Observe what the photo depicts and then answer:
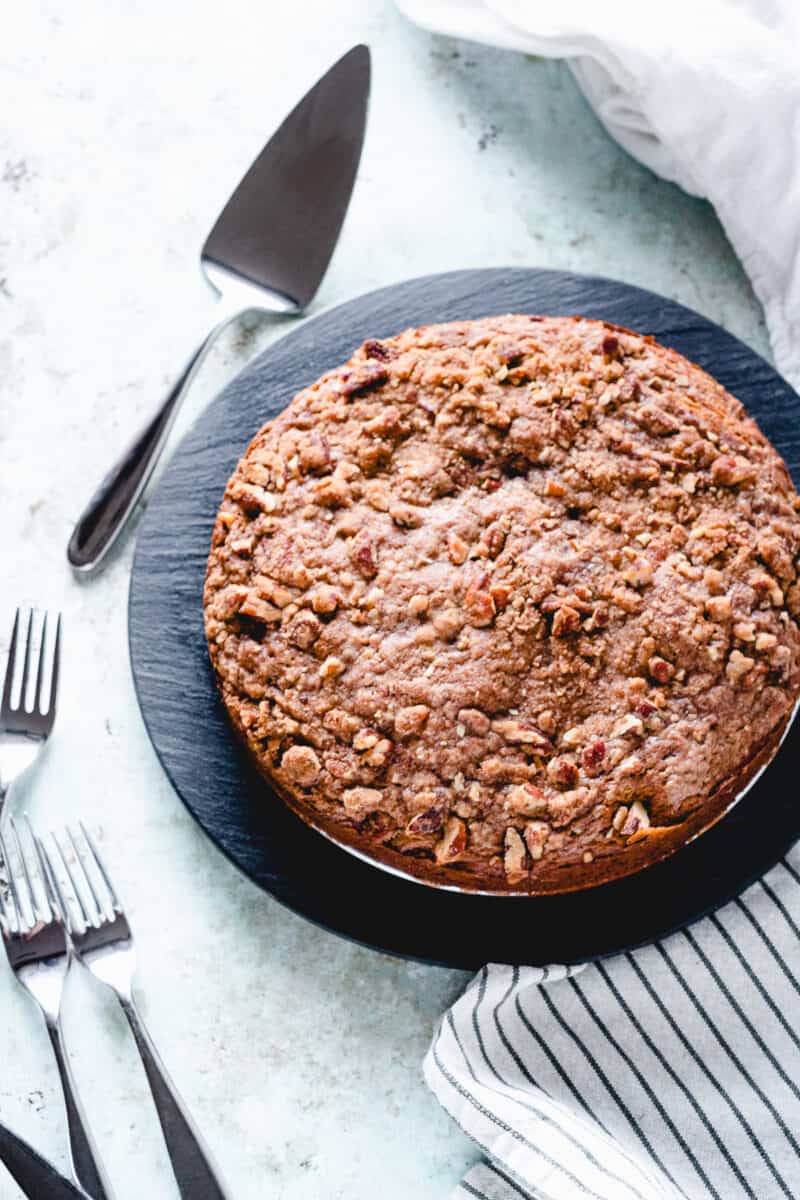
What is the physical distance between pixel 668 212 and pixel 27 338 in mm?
1256

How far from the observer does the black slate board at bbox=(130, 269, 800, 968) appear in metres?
2.29

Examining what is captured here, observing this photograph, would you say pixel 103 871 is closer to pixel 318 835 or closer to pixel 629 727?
pixel 318 835

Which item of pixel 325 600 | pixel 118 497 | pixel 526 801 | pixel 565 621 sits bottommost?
pixel 118 497

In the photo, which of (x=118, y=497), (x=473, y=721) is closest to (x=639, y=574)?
(x=473, y=721)

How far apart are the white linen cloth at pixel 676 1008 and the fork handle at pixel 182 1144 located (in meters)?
0.40

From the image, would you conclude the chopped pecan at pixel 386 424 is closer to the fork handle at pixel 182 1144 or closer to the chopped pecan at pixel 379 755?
the chopped pecan at pixel 379 755

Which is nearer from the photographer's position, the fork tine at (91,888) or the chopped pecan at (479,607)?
the chopped pecan at (479,607)

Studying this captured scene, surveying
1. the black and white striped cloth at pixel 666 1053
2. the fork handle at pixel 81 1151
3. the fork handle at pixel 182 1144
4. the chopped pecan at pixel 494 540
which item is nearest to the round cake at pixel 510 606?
the chopped pecan at pixel 494 540

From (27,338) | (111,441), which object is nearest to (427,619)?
(111,441)

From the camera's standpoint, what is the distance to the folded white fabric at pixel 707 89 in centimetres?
251

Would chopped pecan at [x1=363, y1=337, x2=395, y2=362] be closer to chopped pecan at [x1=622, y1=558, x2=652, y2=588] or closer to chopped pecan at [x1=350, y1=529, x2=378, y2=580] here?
chopped pecan at [x1=350, y1=529, x2=378, y2=580]

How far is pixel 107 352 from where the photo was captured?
8.66 feet

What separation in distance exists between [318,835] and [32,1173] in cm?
71

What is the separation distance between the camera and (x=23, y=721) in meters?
2.45
